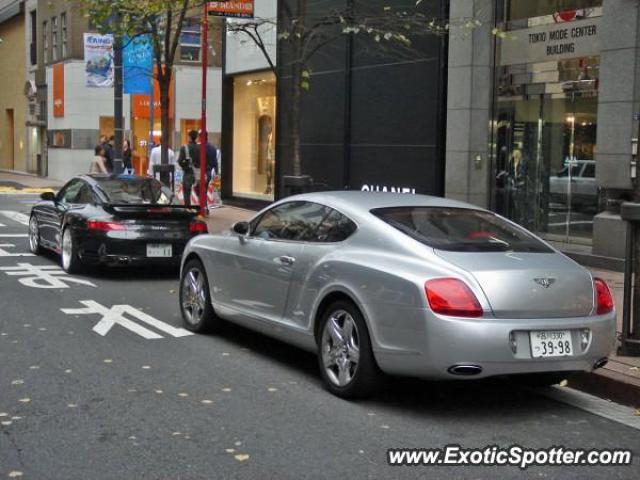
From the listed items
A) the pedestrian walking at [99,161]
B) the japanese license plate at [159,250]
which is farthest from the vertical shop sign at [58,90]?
the japanese license plate at [159,250]

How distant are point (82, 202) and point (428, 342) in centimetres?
820

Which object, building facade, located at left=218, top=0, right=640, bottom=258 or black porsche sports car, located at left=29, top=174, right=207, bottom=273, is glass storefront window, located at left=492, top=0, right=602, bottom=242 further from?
black porsche sports car, located at left=29, top=174, right=207, bottom=273

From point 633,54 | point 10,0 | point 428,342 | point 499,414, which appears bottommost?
point 499,414

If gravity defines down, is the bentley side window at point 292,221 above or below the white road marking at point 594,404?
above

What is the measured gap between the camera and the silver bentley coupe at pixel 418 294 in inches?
223

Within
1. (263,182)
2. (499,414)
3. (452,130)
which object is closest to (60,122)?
(263,182)

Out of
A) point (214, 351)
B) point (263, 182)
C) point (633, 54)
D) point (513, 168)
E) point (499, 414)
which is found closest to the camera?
point (499, 414)

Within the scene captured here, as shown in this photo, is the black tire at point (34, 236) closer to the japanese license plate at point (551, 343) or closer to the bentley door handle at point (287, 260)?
the bentley door handle at point (287, 260)

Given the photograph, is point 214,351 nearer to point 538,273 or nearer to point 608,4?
point 538,273

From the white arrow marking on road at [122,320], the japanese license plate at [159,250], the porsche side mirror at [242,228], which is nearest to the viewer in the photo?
the porsche side mirror at [242,228]

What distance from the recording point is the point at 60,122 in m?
38.1

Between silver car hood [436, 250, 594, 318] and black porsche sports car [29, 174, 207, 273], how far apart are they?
661 cm

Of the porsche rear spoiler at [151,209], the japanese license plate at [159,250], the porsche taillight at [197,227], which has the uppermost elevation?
the porsche rear spoiler at [151,209]

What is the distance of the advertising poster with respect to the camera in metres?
22.9
